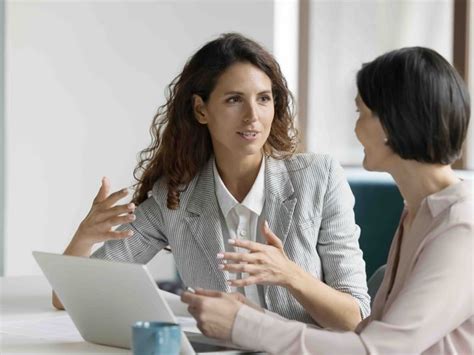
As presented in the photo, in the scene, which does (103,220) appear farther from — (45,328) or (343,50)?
(343,50)

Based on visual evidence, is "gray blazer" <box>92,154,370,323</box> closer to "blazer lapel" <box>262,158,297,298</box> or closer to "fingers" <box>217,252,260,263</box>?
"blazer lapel" <box>262,158,297,298</box>

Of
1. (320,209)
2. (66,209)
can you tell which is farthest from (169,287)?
(320,209)

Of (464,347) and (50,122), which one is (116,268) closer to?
(464,347)

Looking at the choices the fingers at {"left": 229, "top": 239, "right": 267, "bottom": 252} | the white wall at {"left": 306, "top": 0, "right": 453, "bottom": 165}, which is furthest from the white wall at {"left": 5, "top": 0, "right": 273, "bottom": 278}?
the fingers at {"left": 229, "top": 239, "right": 267, "bottom": 252}

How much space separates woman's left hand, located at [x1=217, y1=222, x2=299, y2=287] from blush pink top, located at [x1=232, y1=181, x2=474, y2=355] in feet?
0.75

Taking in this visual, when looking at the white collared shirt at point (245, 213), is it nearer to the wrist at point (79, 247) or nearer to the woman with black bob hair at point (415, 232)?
the wrist at point (79, 247)

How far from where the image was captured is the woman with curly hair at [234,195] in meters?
2.41

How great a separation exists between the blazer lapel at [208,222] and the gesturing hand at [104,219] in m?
0.18

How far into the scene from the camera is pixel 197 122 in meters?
2.63

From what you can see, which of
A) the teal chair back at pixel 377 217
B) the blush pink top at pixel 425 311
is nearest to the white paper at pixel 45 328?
the blush pink top at pixel 425 311

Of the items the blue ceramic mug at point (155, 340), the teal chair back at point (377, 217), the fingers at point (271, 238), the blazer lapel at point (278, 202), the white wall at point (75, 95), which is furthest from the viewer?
the white wall at point (75, 95)

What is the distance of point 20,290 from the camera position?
109 inches

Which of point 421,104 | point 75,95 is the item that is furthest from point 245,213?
point 75,95

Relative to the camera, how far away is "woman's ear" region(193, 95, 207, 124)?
257 cm
